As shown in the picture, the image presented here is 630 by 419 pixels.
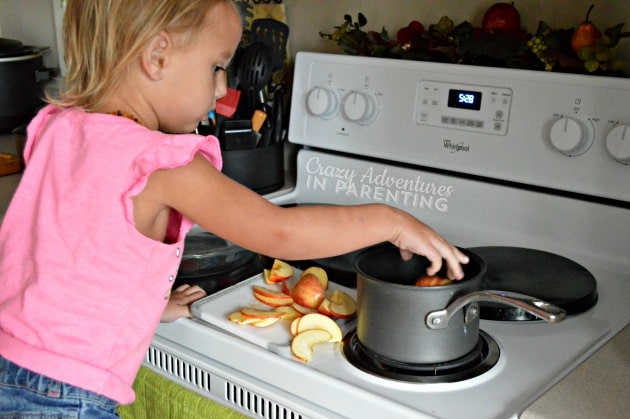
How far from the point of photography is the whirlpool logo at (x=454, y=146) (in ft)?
4.29

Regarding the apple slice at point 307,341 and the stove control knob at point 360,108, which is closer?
the apple slice at point 307,341

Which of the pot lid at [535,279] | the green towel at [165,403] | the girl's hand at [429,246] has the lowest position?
the green towel at [165,403]

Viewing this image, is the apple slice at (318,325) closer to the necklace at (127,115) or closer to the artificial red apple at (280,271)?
the artificial red apple at (280,271)

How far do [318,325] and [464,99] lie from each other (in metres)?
0.52

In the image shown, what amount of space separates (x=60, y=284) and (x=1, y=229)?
0.13 meters

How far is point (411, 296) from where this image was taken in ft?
2.84

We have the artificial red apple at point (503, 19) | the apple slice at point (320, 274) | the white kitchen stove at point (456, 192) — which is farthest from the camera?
the artificial red apple at point (503, 19)

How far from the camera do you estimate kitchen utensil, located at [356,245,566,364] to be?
858mm

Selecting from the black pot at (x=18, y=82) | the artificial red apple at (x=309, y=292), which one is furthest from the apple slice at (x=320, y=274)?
the black pot at (x=18, y=82)

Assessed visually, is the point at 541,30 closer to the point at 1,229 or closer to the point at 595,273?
the point at 595,273

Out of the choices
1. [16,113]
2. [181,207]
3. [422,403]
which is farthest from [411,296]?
[16,113]

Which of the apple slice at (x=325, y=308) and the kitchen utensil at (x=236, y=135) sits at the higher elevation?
the kitchen utensil at (x=236, y=135)

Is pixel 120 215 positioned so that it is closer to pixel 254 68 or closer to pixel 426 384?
pixel 426 384

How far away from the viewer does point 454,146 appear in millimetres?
1319
